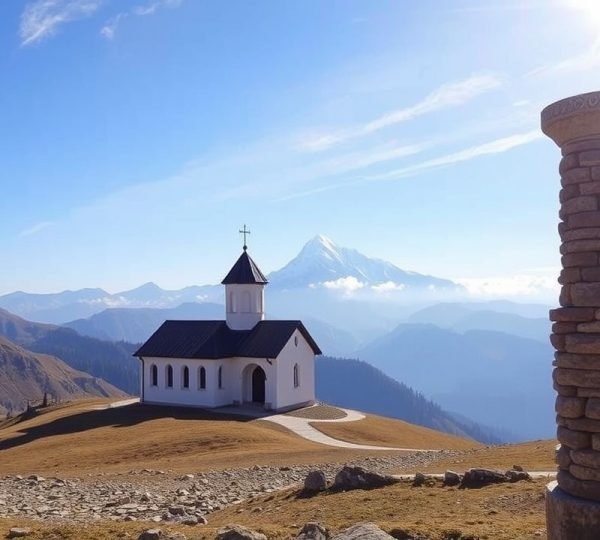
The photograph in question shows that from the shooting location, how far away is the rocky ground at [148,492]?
18.6 meters

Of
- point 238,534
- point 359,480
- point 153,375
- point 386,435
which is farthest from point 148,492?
point 153,375

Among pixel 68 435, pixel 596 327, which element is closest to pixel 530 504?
pixel 596 327

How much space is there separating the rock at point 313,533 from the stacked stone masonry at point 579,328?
464 centimetres

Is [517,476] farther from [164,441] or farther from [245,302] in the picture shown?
[245,302]

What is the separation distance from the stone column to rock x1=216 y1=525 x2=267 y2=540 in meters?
5.23

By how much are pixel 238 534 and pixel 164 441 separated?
23.7 meters

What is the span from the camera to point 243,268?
2095 inches

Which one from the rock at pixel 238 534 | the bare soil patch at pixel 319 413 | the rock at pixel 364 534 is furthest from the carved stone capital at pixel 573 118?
the bare soil patch at pixel 319 413

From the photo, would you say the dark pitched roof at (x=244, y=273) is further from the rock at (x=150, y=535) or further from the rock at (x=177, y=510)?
the rock at (x=150, y=535)

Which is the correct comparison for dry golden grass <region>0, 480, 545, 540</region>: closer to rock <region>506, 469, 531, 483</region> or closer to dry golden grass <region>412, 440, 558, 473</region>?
rock <region>506, 469, 531, 483</region>

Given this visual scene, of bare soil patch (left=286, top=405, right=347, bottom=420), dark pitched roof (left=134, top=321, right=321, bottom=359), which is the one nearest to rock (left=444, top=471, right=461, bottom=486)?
bare soil patch (left=286, top=405, right=347, bottom=420)

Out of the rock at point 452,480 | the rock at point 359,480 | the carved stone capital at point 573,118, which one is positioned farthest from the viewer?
the rock at point 359,480

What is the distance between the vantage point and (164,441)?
3550 cm

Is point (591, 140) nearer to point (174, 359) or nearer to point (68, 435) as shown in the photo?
point (68, 435)
